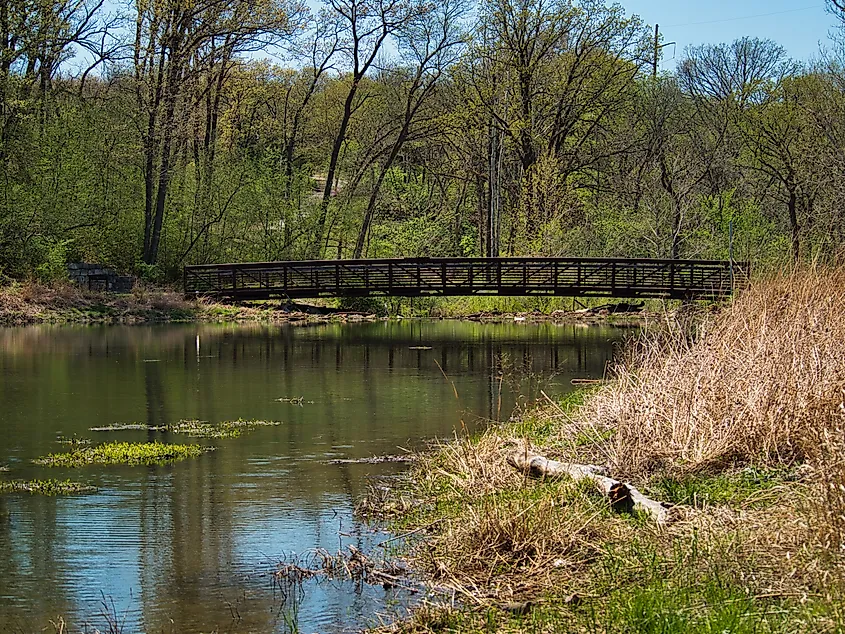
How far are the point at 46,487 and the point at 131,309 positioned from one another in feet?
81.8

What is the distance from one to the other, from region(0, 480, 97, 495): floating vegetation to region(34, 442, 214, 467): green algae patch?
0.93 meters

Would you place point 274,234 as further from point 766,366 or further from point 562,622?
point 562,622

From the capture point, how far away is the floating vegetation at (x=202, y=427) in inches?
536

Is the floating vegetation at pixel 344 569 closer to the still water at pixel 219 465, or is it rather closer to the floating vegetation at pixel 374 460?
the still water at pixel 219 465

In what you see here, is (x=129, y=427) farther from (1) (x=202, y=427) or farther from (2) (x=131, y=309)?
(2) (x=131, y=309)

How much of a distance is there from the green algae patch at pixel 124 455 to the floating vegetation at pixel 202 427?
984 millimetres

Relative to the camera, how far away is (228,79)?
4416 cm

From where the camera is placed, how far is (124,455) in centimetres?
1188

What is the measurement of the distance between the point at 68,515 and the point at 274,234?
33838mm

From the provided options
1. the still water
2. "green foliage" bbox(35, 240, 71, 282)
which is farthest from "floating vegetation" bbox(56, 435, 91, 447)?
"green foliage" bbox(35, 240, 71, 282)

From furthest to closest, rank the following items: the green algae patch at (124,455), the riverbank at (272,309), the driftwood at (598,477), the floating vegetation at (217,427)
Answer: the riverbank at (272,309), the floating vegetation at (217,427), the green algae patch at (124,455), the driftwood at (598,477)

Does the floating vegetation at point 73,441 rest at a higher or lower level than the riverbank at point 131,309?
lower

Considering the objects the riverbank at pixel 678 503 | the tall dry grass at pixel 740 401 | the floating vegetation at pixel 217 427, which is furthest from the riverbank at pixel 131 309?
the tall dry grass at pixel 740 401

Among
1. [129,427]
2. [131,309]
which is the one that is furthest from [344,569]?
[131,309]
